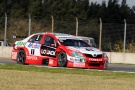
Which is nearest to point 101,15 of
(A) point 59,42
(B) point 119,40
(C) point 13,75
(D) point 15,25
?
(D) point 15,25

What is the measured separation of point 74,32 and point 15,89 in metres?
20.5

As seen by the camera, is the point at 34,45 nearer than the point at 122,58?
Yes

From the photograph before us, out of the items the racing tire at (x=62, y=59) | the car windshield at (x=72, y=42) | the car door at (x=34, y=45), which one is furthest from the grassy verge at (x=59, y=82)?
the car door at (x=34, y=45)

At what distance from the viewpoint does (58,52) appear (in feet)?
68.4

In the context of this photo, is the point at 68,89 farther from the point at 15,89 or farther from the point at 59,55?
the point at 59,55

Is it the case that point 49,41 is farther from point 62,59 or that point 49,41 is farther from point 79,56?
point 79,56

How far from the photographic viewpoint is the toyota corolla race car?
20.2m

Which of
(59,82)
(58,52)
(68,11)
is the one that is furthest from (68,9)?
(59,82)

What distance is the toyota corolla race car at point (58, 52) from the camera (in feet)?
66.4

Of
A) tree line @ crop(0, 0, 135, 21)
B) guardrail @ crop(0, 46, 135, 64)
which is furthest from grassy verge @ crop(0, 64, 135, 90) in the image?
tree line @ crop(0, 0, 135, 21)

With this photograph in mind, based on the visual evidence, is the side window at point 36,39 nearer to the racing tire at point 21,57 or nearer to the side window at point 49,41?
the side window at point 49,41

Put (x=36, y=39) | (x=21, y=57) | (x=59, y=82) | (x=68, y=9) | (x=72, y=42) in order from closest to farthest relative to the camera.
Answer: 1. (x=59, y=82)
2. (x=72, y=42)
3. (x=36, y=39)
4. (x=21, y=57)
5. (x=68, y=9)

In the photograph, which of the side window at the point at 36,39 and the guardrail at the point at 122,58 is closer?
the side window at the point at 36,39

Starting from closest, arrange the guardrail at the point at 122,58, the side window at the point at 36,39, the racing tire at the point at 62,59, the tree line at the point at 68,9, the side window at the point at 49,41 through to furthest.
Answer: the racing tire at the point at 62,59 < the side window at the point at 49,41 < the side window at the point at 36,39 < the guardrail at the point at 122,58 < the tree line at the point at 68,9
